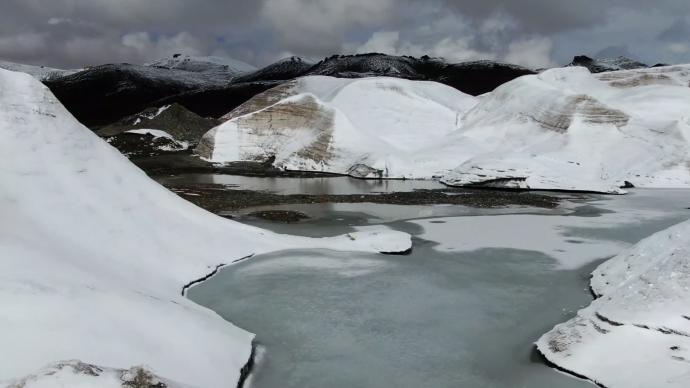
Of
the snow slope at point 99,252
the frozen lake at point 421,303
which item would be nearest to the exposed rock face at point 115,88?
the snow slope at point 99,252

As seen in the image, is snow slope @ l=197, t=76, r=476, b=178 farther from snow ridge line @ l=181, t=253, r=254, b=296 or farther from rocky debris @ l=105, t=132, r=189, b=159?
snow ridge line @ l=181, t=253, r=254, b=296

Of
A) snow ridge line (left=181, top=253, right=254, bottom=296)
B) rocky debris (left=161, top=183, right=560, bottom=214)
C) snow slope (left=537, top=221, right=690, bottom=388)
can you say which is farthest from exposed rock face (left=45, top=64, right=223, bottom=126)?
snow slope (left=537, top=221, right=690, bottom=388)

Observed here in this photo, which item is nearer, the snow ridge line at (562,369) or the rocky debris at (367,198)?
the snow ridge line at (562,369)

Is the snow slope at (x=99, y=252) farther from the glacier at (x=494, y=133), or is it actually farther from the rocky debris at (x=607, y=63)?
the rocky debris at (x=607, y=63)

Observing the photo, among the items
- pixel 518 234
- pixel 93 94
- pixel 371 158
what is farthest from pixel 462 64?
pixel 518 234

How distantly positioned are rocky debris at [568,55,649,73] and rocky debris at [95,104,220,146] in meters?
126

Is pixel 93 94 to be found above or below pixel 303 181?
above

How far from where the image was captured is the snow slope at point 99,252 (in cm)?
485

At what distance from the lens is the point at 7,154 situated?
8.23 metres

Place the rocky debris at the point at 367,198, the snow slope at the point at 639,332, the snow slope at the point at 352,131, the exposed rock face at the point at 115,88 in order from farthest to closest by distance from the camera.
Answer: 1. the exposed rock face at the point at 115,88
2. the snow slope at the point at 352,131
3. the rocky debris at the point at 367,198
4. the snow slope at the point at 639,332

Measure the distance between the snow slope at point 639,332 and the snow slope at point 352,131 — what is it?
23.6m

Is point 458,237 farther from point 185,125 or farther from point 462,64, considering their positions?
point 462,64

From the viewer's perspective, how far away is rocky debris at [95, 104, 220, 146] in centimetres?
5288

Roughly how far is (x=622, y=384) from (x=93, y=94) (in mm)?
193686
